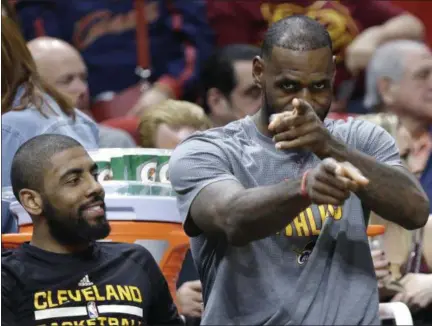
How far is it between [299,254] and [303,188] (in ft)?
1.13

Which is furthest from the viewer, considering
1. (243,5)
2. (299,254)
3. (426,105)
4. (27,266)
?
(243,5)

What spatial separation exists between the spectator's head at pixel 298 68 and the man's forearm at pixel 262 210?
0.94ft

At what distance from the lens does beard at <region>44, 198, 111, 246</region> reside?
149 inches

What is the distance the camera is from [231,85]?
5.98m

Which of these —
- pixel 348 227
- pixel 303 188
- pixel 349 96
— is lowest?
pixel 349 96

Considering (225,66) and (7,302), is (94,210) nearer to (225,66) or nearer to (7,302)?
(7,302)

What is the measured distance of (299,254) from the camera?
325 centimetres

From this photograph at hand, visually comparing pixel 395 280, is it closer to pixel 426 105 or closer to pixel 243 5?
pixel 426 105

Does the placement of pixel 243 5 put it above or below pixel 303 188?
below

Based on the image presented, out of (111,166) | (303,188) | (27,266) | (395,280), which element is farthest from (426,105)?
(303,188)

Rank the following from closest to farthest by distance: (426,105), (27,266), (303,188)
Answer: (303,188) < (27,266) < (426,105)

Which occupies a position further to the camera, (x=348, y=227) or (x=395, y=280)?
(x=395, y=280)

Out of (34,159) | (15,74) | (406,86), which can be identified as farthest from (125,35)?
(34,159)

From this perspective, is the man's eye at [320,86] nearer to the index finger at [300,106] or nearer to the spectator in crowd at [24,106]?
the index finger at [300,106]
